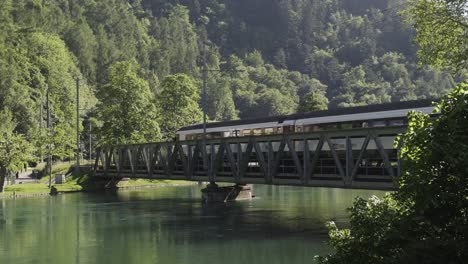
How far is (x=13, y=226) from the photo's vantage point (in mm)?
41656

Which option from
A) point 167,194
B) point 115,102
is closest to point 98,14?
point 115,102

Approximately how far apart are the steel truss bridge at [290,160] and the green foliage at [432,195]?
1234cm

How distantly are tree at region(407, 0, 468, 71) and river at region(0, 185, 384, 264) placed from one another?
1110 cm

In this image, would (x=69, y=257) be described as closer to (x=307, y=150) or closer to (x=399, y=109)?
(x=307, y=150)

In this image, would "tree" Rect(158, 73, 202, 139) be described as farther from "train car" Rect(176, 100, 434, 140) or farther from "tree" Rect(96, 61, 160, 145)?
"train car" Rect(176, 100, 434, 140)

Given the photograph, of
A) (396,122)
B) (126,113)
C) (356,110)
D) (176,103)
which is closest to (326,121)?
(356,110)

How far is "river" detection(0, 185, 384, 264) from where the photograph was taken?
30.5m

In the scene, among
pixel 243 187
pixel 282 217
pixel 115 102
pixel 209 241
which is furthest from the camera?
pixel 115 102

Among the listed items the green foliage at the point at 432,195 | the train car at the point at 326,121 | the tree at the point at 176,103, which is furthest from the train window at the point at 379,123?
the tree at the point at 176,103

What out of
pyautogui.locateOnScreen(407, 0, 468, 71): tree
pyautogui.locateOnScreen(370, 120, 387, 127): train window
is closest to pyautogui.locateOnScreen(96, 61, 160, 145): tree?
pyautogui.locateOnScreen(370, 120, 387, 127): train window

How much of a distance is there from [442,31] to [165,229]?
22.7 m

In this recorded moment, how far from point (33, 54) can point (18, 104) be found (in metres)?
24.1

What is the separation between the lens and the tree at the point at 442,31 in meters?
25.4

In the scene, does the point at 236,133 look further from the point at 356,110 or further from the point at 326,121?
→ the point at 356,110
